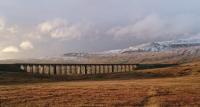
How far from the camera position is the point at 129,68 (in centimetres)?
13900

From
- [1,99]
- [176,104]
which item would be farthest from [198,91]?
[1,99]

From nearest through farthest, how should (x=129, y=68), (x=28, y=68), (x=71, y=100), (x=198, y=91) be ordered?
(x=71, y=100) < (x=198, y=91) < (x=28, y=68) < (x=129, y=68)

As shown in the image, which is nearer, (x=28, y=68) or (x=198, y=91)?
(x=198, y=91)

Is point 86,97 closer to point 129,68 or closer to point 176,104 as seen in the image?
point 176,104

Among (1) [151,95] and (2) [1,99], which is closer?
(2) [1,99]

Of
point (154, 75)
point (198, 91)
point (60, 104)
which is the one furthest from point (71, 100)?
point (154, 75)

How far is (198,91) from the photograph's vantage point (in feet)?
149

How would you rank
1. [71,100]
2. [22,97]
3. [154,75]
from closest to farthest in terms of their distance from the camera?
[71,100]
[22,97]
[154,75]

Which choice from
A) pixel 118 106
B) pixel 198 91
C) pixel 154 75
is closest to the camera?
pixel 118 106

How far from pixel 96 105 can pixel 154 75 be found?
221 feet

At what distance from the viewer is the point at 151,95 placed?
41.1 metres

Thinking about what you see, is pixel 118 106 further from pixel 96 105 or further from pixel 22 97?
pixel 22 97

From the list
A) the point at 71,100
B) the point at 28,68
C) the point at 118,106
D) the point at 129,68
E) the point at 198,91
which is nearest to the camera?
the point at 118,106

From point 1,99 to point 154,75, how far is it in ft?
217
